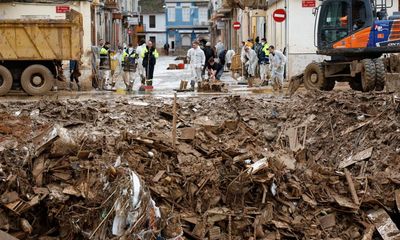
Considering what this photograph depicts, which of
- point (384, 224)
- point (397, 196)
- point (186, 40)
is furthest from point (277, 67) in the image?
point (186, 40)

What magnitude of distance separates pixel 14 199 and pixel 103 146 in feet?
6.63

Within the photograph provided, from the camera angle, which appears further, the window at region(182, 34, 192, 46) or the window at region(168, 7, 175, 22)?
the window at region(168, 7, 175, 22)

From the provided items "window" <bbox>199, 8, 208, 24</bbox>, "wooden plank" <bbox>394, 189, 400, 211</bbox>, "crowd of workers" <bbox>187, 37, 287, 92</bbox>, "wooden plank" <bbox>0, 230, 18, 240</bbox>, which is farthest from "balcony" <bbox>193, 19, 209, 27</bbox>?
"wooden plank" <bbox>0, 230, 18, 240</bbox>

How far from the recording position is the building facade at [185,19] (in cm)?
9812

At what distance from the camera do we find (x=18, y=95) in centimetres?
2339

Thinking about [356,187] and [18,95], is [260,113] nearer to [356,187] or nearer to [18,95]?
[356,187]

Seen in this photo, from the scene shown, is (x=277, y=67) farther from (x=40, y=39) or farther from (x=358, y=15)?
(x=40, y=39)

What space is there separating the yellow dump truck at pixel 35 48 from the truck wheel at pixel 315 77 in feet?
23.6

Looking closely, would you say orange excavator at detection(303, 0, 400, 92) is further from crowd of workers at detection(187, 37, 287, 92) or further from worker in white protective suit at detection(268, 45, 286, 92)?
crowd of workers at detection(187, 37, 287, 92)

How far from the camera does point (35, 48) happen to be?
22766 millimetres

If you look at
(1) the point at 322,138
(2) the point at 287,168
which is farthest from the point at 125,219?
(1) the point at 322,138

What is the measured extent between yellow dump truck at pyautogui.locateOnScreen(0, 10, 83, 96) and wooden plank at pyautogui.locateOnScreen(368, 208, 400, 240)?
14.8 metres

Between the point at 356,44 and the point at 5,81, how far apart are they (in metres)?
10.7

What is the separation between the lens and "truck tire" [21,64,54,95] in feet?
75.4
